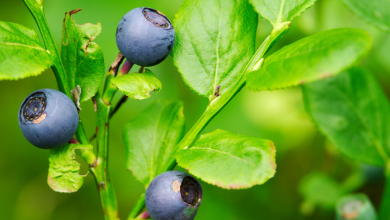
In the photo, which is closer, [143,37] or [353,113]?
[143,37]

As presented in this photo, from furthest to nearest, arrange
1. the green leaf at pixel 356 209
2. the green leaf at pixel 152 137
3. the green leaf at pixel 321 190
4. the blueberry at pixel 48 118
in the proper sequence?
the green leaf at pixel 321 190 → the green leaf at pixel 356 209 → the green leaf at pixel 152 137 → the blueberry at pixel 48 118

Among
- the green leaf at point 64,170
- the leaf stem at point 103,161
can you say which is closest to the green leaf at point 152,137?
the leaf stem at point 103,161

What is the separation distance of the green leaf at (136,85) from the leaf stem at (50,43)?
133 mm

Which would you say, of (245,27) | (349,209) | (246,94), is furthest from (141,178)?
(246,94)

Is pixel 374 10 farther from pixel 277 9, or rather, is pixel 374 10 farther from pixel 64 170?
pixel 64 170

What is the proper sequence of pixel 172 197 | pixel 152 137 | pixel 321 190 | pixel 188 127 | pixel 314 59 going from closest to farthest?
pixel 314 59
pixel 172 197
pixel 152 137
pixel 321 190
pixel 188 127

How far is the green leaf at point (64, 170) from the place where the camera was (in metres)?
0.81

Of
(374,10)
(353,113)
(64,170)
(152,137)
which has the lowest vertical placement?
(353,113)

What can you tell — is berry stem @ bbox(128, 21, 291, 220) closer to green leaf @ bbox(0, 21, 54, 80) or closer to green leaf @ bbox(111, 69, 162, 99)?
green leaf @ bbox(111, 69, 162, 99)

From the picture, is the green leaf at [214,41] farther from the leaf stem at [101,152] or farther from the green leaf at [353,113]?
the green leaf at [353,113]

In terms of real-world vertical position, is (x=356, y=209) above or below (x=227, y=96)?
below

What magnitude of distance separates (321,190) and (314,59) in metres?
1.46

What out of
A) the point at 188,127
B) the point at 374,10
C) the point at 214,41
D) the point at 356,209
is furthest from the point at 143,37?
the point at 188,127

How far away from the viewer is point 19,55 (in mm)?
708
